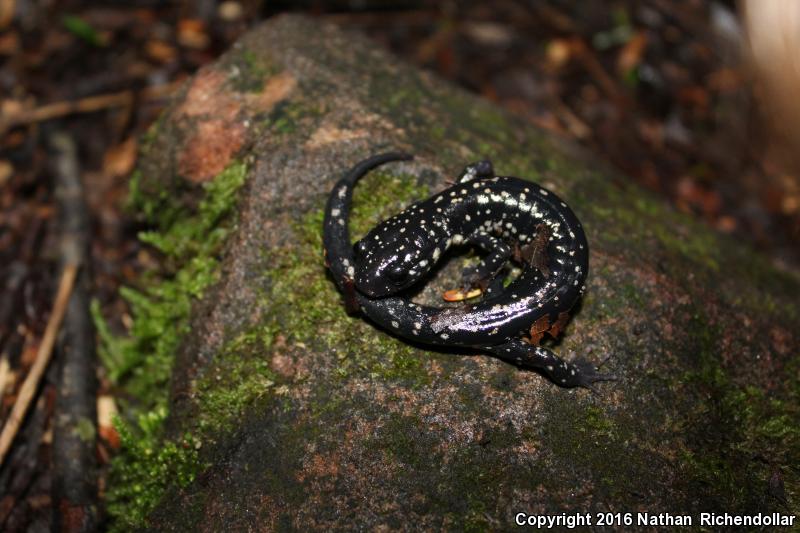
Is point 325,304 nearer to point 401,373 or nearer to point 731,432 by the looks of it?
point 401,373

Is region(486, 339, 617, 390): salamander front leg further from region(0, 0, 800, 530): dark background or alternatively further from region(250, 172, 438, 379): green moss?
region(0, 0, 800, 530): dark background

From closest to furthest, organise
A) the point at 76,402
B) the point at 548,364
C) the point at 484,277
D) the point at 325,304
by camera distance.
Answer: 1. the point at 548,364
2. the point at 325,304
3. the point at 484,277
4. the point at 76,402

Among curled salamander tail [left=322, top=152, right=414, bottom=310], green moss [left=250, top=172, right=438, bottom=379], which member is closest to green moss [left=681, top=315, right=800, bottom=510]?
green moss [left=250, top=172, right=438, bottom=379]

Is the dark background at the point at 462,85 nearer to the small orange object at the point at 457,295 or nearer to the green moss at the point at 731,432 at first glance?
the green moss at the point at 731,432

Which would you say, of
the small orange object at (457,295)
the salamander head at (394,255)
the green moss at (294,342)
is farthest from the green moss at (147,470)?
the small orange object at (457,295)

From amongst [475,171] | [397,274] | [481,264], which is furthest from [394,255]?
[475,171]

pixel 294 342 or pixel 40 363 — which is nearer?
pixel 294 342
